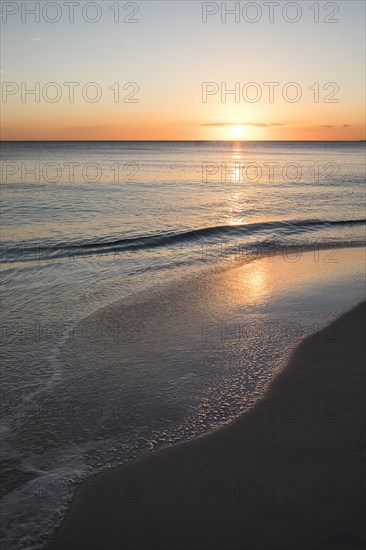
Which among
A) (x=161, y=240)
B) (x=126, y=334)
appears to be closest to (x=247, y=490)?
(x=126, y=334)

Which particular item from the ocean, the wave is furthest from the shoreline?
the wave

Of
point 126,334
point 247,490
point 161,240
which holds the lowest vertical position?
point 247,490

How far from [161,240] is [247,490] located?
581 inches

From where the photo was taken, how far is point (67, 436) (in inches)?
222

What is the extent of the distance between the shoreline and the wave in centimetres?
1101

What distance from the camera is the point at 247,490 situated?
15.0 feet

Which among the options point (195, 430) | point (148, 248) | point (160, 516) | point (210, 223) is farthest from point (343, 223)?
point (160, 516)

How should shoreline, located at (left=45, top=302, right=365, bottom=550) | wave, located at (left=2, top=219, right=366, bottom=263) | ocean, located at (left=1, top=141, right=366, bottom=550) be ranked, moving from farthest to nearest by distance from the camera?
wave, located at (left=2, top=219, right=366, bottom=263) → ocean, located at (left=1, top=141, right=366, bottom=550) → shoreline, located at (left=45, top=302, right=365, bottom=550)

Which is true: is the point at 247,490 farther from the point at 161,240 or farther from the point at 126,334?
the point at 161,240

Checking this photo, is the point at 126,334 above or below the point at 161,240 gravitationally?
below

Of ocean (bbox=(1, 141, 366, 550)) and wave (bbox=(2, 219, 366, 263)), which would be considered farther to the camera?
wave (bbox=(2, 219, 366, 263))

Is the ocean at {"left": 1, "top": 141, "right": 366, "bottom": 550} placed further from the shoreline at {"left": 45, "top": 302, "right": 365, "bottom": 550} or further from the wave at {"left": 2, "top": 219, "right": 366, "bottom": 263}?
the shoreline at {"left": 45, "top": 302, "right": 365, "bottom": 550}

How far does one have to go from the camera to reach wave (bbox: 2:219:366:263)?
1595 centimetres

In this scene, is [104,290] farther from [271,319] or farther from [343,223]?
[343,223]
